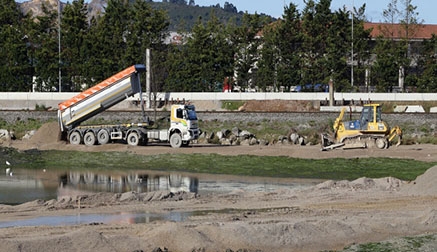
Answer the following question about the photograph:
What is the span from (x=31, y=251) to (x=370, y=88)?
223 feet

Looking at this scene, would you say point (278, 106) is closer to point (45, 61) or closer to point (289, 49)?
point (289, 49)

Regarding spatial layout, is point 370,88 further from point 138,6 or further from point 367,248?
point 367,248

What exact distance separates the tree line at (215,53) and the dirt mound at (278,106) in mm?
9875

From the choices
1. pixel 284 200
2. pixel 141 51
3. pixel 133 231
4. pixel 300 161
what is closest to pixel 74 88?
Result: pixel 141 51

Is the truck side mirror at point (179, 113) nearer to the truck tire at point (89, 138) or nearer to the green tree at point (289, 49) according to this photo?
the truck tire at point (89, 138)

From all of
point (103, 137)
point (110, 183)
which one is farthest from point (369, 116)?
point (110, 183)

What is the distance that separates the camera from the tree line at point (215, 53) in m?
80.5

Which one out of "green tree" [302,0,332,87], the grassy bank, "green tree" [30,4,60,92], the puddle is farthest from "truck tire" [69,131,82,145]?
"green tree" [302,0,332,87]

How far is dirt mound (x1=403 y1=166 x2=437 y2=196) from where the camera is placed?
28.0 m

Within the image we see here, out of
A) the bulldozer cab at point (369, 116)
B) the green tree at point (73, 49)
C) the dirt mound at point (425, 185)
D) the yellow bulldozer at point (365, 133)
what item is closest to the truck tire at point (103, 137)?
the yellow bulldozer at point (365, 133)

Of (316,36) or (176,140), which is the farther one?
(316,36)

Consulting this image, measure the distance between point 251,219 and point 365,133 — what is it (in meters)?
25.0

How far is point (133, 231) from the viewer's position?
19859mm

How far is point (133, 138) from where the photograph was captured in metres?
50.0
